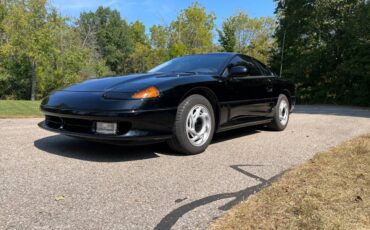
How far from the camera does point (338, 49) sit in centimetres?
1989

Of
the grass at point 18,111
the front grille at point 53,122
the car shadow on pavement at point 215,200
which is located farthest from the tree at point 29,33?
the car shadow on pavement at point 215,200

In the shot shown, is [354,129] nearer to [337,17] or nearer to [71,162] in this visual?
[71,162]

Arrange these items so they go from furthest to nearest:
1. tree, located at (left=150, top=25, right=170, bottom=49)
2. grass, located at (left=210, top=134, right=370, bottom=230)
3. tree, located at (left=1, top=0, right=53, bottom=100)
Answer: tree, located at (left=150, top=25, right=170, bottom=49)
tree, located at (left=1, top=0, right=53, bottom=100)
grass, located at (left=210, top=134, right=370, bottom=230)

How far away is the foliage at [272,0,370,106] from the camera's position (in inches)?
717

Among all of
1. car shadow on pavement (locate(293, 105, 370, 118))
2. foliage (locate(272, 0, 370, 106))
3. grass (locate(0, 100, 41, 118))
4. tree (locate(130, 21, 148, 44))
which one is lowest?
grass (locate(0, 100, 41, 118))

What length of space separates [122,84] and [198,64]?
144 centimetres

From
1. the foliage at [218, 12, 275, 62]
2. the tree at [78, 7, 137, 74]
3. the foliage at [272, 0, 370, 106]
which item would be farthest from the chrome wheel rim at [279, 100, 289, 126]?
the tree at [78, 7, 137, 74]

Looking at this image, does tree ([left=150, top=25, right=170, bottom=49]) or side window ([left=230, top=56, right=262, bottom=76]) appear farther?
tree ([left=150, top=25, right=170, bottom=49])

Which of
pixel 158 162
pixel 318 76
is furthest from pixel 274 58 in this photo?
pixel 158 162

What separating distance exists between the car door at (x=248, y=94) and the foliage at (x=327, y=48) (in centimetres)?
1405

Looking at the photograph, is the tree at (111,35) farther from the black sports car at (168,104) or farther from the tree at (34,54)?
the black sports car at (168,104)

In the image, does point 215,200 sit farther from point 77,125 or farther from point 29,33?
point 29,33

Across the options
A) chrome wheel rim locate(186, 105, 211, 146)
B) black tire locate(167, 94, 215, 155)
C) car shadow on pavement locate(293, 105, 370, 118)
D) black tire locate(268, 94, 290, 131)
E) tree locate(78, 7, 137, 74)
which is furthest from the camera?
tree locate(78, 7, 137, 74)

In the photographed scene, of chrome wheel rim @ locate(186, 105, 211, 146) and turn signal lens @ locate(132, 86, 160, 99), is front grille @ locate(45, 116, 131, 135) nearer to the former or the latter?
turn signal lens @ locate(132, 86, 160, 99)
